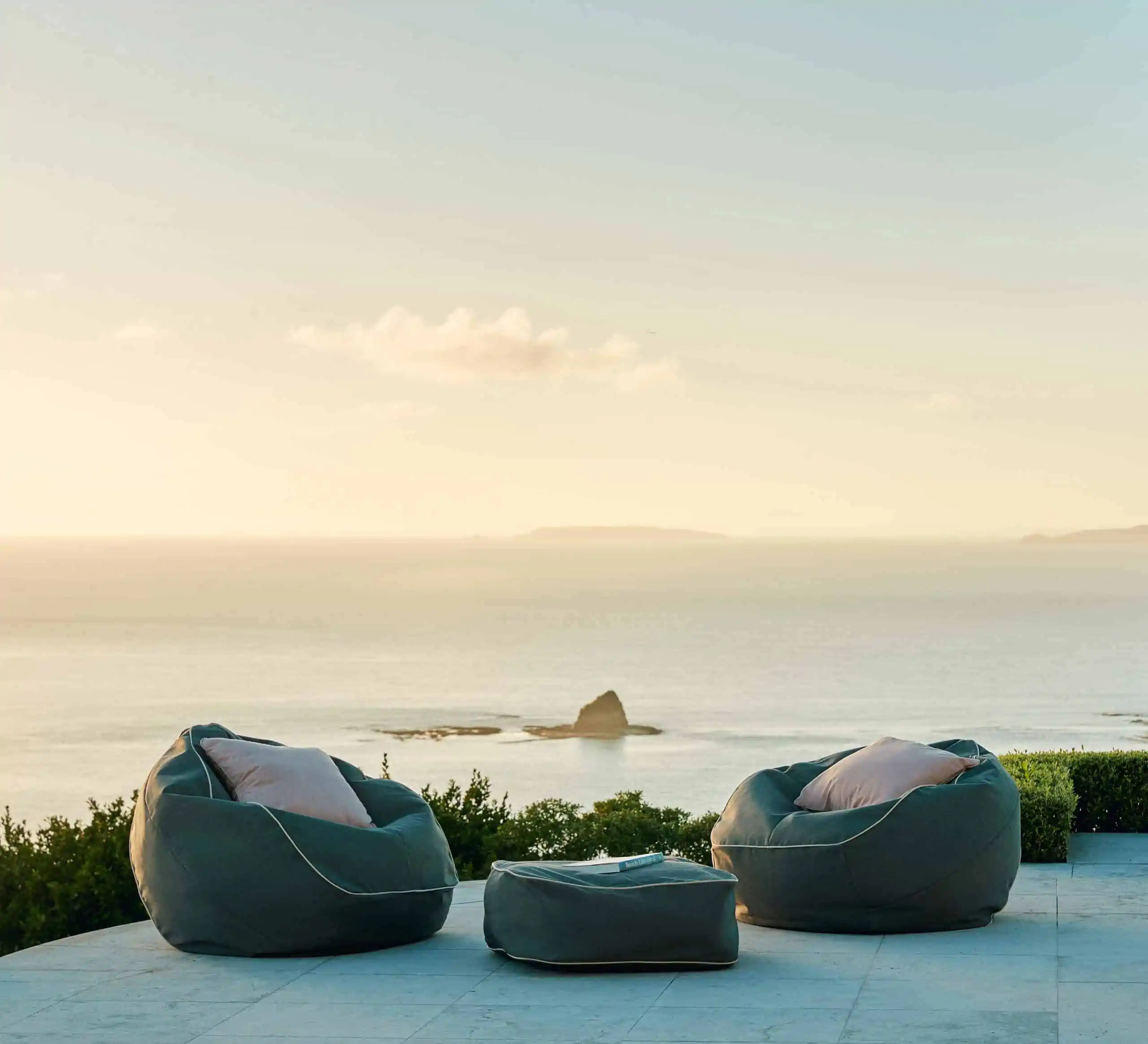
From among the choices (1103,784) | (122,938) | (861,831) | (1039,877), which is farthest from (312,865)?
(1103,784)

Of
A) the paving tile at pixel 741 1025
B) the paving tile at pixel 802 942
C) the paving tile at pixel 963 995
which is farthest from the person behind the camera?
the paving tile at pixel 802 942

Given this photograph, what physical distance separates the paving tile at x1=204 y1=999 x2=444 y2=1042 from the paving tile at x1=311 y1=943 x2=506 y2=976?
0.53 metres

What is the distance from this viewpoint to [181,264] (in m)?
43.4

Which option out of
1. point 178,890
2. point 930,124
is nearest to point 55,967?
point 178,890

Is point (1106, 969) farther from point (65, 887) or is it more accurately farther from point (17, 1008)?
point (65, 887)

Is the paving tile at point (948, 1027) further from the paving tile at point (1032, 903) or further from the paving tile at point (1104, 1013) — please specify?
the paving tile at point (1032, 903)

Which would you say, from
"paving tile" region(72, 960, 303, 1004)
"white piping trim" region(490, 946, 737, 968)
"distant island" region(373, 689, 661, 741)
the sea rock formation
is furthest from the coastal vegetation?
the sea rock formation

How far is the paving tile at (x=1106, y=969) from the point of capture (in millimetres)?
5566

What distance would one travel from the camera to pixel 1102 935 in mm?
6477

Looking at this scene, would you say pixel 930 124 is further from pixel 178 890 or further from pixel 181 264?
pixel 178 890

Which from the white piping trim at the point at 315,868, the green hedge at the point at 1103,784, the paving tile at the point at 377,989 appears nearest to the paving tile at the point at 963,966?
the paving tile at the point at 377,989

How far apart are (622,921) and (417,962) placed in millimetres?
890

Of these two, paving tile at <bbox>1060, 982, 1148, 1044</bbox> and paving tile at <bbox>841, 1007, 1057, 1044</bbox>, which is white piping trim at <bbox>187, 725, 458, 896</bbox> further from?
paving tile at <bbox>1060, 982, 1148, 1044</bbox>

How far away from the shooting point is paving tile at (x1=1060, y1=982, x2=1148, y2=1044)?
4738 millimetres
